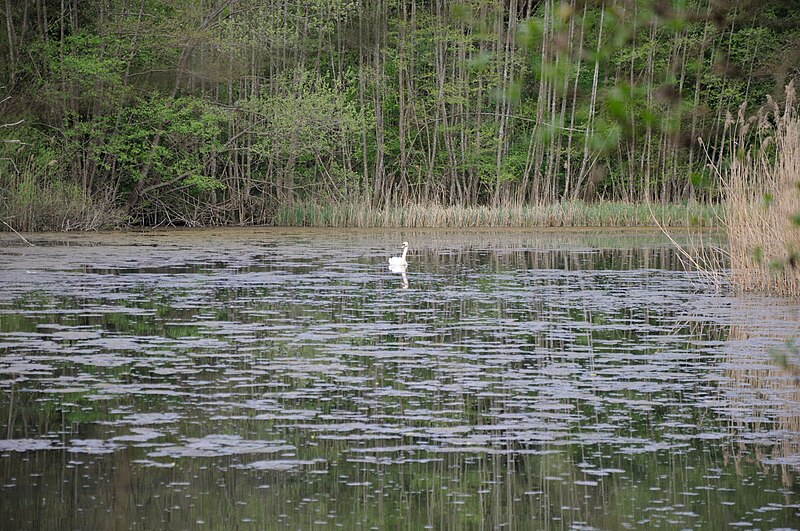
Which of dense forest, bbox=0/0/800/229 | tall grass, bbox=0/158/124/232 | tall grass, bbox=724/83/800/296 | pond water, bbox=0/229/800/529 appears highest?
dense forest, bbox=0/0/800/229

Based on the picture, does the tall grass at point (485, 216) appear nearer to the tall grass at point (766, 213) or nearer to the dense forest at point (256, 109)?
the dense forest at point (256, 109)

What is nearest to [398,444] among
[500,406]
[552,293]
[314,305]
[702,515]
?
[500,406]

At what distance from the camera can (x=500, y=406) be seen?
23.5 feet

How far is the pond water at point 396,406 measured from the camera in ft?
16.6

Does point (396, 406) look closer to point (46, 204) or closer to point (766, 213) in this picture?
point (766, 213)

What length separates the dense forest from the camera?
89.3 feet

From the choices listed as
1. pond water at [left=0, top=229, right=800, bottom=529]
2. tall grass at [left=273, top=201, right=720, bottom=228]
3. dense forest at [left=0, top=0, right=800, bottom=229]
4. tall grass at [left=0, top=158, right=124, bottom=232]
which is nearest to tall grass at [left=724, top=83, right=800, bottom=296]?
pond water at [left=0, top=229, right=800, bottom=529]

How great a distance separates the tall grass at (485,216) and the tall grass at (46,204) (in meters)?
4.71

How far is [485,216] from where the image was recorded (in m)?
29.2

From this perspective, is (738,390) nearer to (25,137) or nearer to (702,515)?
(702,515)

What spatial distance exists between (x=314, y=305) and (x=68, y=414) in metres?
5.74

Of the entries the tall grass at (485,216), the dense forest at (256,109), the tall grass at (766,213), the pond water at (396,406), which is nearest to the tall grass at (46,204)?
the dense forest at (256,109)

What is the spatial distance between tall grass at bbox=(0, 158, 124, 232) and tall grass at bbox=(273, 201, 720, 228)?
471 centimetres

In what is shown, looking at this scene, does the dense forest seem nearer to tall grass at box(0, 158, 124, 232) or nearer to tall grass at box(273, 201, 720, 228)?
tall grass at box(0, 158, 124, 232)
